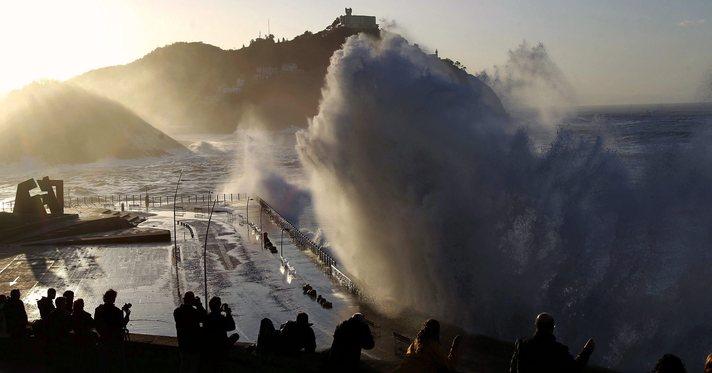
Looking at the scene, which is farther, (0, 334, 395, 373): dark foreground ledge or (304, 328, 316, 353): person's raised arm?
(304, 328, 316, 353): person's raised arm

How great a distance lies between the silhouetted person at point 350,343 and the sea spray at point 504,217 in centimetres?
1048

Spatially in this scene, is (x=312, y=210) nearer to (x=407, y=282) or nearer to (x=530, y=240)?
(x=407, y=282)

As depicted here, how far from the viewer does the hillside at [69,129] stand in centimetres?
10831

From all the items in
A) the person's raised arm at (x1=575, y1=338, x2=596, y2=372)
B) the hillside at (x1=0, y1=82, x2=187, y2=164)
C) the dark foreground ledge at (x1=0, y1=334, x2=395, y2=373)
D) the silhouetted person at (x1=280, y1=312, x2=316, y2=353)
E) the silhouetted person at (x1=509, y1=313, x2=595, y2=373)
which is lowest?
the hillside at (x1=0, y1=82, x2=187, y2=164)

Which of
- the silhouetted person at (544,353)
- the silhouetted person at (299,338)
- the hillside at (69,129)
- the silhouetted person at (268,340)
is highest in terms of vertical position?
the silhouetted person at (544,353)

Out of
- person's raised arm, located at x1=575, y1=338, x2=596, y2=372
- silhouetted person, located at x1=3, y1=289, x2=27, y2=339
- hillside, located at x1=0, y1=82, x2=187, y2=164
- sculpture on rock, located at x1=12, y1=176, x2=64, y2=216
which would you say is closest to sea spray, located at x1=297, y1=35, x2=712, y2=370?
person's raised arm, located at x1=575, y1=338, x2=596, y2=372

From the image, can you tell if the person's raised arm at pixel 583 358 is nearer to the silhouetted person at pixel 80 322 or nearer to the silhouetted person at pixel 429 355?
the silhouetted person at pixel 429 355

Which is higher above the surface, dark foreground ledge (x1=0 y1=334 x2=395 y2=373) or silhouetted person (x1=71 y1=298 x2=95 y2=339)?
silhouetted person (x1=71 y1=298 x2=95 y2=339)

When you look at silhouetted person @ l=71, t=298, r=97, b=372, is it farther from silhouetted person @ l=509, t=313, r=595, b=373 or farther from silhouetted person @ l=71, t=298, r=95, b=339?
silhouetted person @ l=509, t=313, r=595, b=373

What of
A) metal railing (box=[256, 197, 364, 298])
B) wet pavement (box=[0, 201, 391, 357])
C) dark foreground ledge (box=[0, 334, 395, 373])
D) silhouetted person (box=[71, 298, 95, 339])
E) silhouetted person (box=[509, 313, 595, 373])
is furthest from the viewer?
metal railing (box=[256, 197, 364, 298])

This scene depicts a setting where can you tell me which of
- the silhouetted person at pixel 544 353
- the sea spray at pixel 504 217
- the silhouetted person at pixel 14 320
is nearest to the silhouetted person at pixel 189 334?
the silhouetted person at pixel 14 320

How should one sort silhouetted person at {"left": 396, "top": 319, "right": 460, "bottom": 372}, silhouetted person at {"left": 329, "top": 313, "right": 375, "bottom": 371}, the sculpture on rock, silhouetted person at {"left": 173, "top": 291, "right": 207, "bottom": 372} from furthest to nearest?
the sculpture on rock
silhouetted person at {"left": 173, "top": 291, "right": 207, "bottom": 372}
silhouetted person at {"left": 329, "top": 313, "right": 375, "bottom": 371}
silhouetted person at {"left": 396, "top": 319, "right": 460, "bottom": 372}

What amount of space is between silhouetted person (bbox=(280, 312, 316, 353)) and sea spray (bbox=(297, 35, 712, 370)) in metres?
9.22

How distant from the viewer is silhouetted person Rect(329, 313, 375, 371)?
722 centimetres
